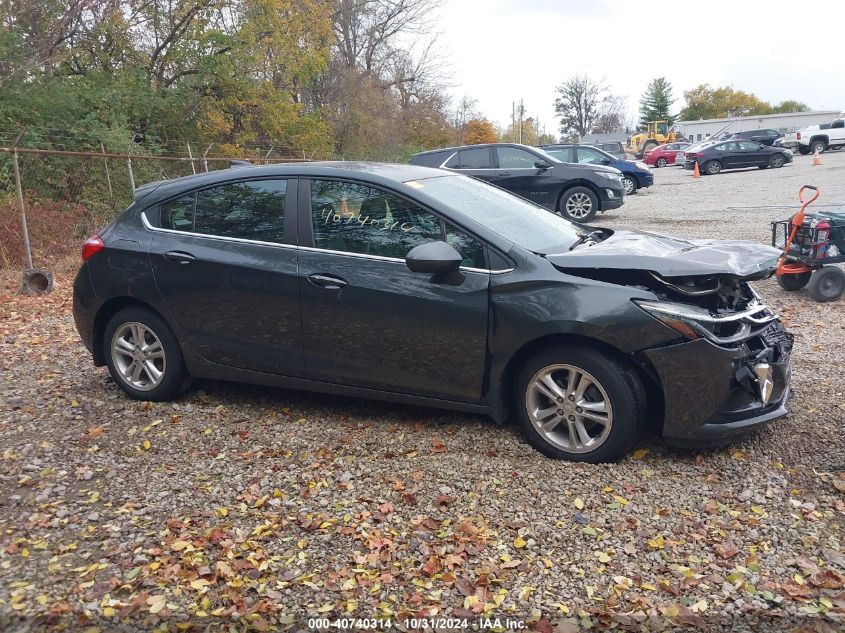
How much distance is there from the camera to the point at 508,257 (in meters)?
4.25

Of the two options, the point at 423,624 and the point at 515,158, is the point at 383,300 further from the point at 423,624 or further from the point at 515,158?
the point at 515,158

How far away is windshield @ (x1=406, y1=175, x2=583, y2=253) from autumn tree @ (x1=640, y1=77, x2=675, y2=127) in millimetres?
100613

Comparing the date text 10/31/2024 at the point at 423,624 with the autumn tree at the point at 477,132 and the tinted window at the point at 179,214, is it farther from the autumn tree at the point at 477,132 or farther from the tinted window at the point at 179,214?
the autumn tree at the point at 477,132

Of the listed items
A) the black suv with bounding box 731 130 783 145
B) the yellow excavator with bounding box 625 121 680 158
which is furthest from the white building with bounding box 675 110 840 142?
the black suv with bounding box 731 130 783 145

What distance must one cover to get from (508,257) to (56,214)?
10768 mm

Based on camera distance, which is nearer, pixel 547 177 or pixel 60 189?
pixel 60 189

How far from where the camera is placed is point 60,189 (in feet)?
43.8

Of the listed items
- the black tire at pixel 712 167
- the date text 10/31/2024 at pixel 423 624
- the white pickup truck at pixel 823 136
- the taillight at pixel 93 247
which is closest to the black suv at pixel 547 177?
the taillight at pixel 93 247

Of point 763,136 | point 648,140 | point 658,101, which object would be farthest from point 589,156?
point 658,101

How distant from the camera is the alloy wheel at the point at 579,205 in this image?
1486 cm

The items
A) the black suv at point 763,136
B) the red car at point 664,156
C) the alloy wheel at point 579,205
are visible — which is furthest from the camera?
the red car at point 664,156

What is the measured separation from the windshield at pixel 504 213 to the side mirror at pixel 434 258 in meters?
0.38

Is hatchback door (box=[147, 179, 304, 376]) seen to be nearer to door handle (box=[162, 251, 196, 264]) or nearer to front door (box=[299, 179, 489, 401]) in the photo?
door handle (box=[162, 251, 196, 264])

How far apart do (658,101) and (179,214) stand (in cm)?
10290
